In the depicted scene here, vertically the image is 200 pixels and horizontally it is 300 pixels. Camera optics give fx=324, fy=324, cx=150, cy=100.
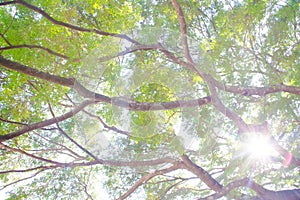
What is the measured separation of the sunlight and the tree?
1cm

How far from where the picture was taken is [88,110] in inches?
108

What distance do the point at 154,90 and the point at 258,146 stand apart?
161 centimetres

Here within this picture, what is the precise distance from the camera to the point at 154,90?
2619 mm

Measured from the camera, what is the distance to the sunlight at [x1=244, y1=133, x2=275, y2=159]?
3.36 metres

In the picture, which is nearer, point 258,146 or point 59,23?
point 59,23

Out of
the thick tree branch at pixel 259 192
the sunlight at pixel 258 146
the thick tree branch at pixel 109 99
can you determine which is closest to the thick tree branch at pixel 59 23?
the thick tree branch at pixel 109 99

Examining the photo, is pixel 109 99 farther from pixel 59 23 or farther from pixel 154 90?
pixel 59 23

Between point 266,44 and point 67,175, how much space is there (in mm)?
3446

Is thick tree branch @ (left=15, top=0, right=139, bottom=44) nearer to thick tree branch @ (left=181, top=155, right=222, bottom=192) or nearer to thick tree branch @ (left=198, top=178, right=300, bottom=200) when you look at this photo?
thick tree branch @ (left=181, top=155, right=222, bottom=192)

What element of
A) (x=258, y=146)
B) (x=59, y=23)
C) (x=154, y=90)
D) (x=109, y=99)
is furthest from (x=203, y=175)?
(x=59, y=23)

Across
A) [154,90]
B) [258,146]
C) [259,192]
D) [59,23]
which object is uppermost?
[59,23]

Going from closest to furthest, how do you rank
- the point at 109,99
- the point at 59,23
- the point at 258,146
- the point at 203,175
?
the point at 109,99 → the point at 59,23 → the point at 258,146 → the point at 203,175

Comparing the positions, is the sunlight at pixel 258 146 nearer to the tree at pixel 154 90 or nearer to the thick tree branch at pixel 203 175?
the tree at pixel 154 90

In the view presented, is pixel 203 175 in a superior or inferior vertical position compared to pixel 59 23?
Answer: inferior
